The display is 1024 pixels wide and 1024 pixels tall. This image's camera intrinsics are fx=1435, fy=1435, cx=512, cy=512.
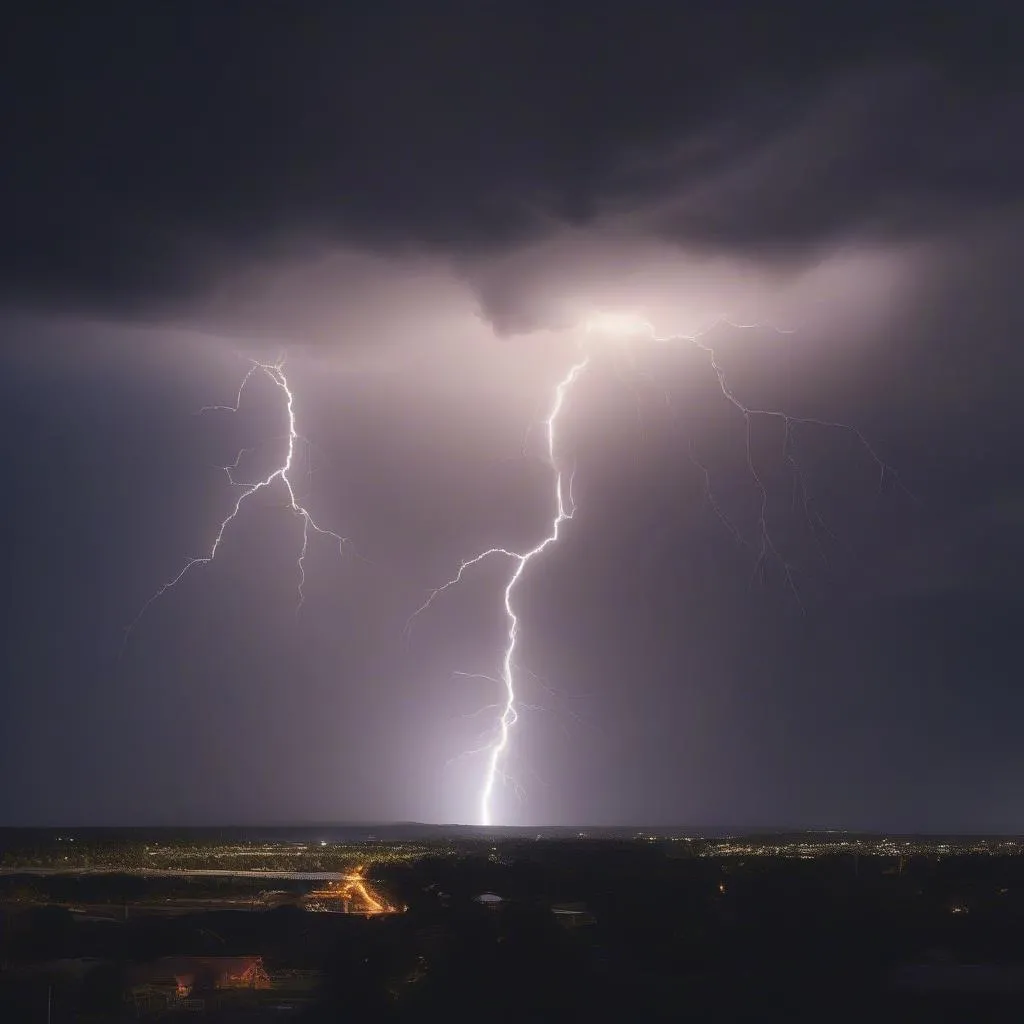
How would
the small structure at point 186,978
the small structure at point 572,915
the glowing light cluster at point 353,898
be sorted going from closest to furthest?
the small structure at point 186,978, the small structure at point 572,915, the glowing light cluster at point 353,898

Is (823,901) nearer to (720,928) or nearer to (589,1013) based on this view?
(720,928)

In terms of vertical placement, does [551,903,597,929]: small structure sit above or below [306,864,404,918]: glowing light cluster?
above

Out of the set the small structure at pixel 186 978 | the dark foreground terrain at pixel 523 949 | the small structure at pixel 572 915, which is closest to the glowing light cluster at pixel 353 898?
the dark foreground terrain at pixel 523 949

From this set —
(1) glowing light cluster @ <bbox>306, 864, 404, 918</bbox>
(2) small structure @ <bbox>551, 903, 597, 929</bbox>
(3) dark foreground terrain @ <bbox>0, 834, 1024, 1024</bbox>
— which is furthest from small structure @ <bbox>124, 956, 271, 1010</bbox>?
(2) small structure @ <bbox>551, 903, 597, 929</bbox>

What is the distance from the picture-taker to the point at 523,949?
26.7 metres

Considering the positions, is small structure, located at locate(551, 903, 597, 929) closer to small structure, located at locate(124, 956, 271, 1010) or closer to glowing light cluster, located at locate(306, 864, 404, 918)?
glowing light cluster, located at locate(306, 864, 404, 918)

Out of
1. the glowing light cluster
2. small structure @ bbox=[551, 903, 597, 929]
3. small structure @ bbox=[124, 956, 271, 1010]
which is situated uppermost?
small structure @ bbox=[551, 903, 597, 929]

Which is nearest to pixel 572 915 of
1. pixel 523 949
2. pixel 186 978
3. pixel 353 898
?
pixel 353 898

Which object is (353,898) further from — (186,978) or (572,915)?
(186,978)

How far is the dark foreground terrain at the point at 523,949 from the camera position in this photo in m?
23.6

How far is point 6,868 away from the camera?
2340 inches

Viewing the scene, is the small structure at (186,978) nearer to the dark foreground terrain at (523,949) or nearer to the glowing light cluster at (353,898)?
the dark foreground terrain at (523,949)

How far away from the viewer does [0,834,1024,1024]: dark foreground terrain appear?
77.5 feet

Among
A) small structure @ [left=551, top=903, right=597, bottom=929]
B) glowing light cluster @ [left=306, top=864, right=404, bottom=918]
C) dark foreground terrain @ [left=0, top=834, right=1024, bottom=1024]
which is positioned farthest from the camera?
glowing light cluster @ [left=306, top=864, right=404, bottom=918]
